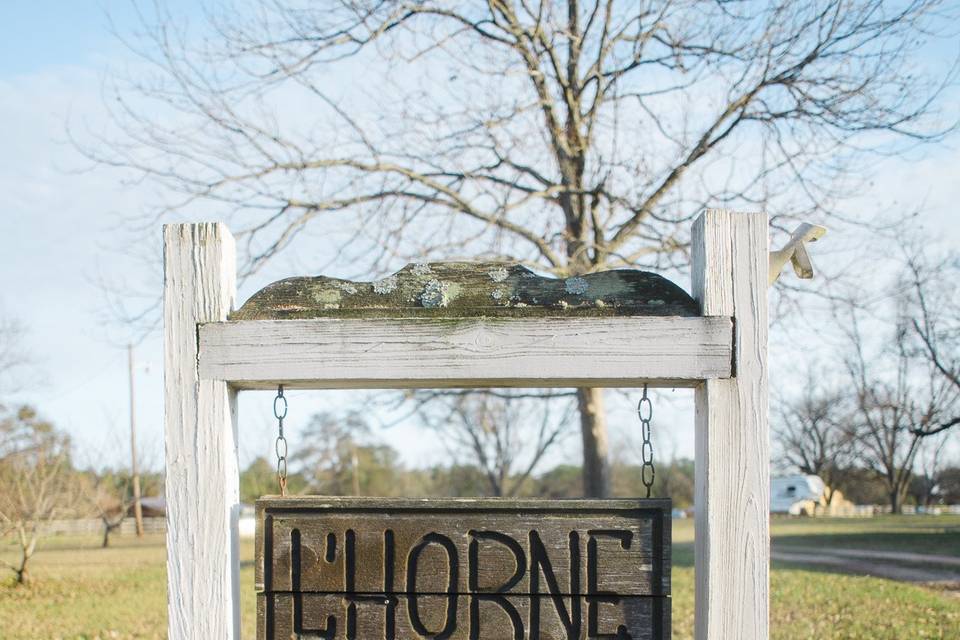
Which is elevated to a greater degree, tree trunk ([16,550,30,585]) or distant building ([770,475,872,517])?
tree trunk ([16,550,30,585])

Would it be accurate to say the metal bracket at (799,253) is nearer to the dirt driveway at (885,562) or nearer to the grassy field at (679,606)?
the grassy field at (679,606)

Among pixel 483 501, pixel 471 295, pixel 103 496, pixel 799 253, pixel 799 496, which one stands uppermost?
pixel 799 253

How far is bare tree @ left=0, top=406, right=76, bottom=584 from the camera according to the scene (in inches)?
529

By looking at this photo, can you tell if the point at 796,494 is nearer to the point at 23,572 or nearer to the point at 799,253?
the point at 23,572

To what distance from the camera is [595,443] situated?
938 centimetres

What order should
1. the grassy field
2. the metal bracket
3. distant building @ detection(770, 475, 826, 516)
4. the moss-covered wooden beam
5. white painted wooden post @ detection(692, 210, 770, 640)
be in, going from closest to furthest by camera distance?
white painted wooden post @ detection(692, 210, 770, 640) → the moss-covered wooden beam → the metal bracket → the grassy field → distant building @ detection(770, 475, 826, 516)

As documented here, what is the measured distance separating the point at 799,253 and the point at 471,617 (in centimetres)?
134

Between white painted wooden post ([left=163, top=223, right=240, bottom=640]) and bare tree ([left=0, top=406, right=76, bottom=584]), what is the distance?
40.9 feet

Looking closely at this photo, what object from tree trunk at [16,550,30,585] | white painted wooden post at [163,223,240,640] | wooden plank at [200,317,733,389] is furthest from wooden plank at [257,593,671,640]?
tree trunk at [16,550,30,585]

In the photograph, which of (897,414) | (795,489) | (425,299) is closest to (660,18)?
(425,299)

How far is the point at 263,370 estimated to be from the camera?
7.79 feet

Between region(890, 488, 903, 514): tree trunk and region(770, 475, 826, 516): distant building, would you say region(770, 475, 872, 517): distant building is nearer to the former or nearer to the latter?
region(770, 475, 826, 516): distant building

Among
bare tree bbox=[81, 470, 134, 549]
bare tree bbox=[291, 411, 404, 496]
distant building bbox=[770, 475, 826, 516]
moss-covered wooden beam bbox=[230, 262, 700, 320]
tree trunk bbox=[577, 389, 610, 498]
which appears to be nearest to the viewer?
moss-covered wooden beam bbox=[230, 262, 700, 320]

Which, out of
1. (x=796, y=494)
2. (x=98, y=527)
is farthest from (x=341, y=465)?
(x=796, y=494)
